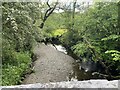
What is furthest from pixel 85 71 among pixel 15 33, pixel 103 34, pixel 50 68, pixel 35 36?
pixel 15 33

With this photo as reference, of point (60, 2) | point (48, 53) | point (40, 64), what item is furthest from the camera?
point (60, 2)

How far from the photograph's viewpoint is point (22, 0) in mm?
4129

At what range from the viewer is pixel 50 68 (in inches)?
237

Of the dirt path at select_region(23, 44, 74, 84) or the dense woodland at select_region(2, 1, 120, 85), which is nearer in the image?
the dense woodland at select_region(2, 1, 120, 85)

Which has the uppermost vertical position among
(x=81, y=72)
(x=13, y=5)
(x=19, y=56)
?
(x=13, y=5)

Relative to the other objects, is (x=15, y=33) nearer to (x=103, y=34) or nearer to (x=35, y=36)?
(x=35, y=36)

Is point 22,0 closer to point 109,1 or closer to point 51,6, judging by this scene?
point 109,1

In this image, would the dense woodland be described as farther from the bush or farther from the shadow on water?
the shadow on water

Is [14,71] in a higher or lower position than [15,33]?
lower

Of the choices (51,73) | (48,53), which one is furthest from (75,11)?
(51,73)

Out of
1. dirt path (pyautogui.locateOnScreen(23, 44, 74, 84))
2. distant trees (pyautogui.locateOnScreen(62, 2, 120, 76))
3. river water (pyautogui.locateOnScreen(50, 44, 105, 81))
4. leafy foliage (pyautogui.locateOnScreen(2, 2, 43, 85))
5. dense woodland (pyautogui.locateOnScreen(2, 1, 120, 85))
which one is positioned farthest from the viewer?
river water (pyautogui.locateOnScreen(50, 44, 105, 81))

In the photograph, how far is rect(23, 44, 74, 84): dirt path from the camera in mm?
5129

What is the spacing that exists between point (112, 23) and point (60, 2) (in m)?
4.34

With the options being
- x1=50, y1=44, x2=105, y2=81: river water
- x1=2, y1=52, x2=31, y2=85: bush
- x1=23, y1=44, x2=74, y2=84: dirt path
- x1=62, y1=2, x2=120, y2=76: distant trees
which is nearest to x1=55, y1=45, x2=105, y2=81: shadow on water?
x1=50, y1=44, x2=105, y2=81: river water
